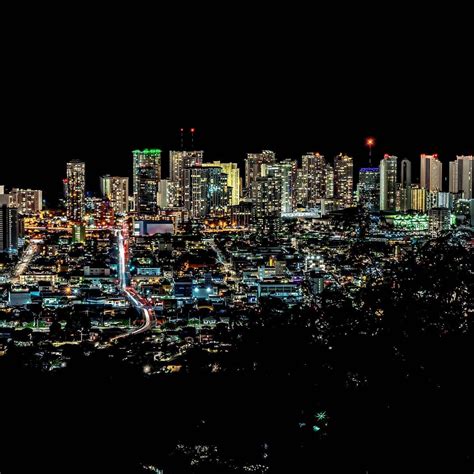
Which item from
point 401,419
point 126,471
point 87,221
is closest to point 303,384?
point 401,419

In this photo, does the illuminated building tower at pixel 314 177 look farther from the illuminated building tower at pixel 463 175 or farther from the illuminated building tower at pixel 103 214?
the illuminated building tower at pixel 103 214

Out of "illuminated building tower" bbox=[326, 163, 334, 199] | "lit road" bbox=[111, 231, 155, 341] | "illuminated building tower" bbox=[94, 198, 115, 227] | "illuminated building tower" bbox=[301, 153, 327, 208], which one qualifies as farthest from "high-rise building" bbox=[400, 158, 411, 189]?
"lit road" bbox=[111, 231, 155, 341]

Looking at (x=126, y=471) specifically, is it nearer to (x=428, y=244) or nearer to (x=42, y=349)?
(x=428, y=244)

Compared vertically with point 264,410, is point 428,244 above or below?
above

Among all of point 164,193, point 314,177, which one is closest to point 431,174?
point 314,177

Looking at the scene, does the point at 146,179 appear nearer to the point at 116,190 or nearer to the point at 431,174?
the point at 116,190
